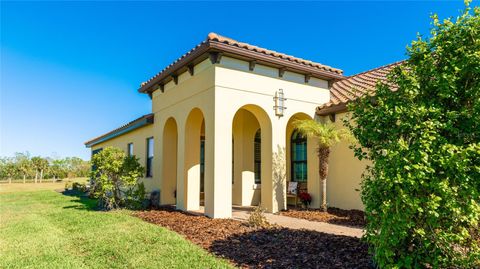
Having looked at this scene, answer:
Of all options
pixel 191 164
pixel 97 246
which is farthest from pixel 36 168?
pixel 97 246

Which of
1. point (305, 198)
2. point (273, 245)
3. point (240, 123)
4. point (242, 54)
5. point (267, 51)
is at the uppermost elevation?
point (267, 51)

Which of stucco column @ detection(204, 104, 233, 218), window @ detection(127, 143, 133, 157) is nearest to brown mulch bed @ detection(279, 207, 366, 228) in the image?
stucco column @ detection(204, 104, 233, 218)

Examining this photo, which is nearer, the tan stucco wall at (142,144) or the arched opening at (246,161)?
the arched opening at (246,161)

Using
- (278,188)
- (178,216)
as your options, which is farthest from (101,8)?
(278,188)

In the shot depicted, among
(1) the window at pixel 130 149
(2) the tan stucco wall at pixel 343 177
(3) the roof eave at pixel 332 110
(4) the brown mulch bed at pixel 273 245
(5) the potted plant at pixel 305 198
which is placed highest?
(3) the roof eave at pixel 332 110

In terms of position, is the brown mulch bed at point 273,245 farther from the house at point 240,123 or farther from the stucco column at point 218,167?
the house at point 240,123

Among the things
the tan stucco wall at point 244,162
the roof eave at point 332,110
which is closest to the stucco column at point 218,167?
the tan stucco wall at point 244,162

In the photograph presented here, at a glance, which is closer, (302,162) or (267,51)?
(267,51)

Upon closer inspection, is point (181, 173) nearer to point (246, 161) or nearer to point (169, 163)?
point (169, 163)

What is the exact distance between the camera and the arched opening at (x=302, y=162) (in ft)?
37.3

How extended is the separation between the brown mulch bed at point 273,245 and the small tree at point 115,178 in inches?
141

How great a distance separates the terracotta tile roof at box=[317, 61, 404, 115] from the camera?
1086 cm

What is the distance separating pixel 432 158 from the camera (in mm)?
3766

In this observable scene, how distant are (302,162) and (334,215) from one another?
337cm
